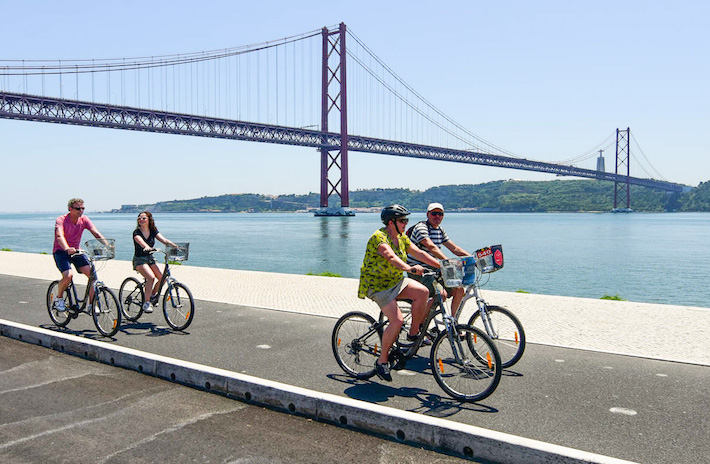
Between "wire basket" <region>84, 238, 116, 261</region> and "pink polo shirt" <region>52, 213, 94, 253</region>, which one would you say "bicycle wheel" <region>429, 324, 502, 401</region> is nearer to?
"wire basket" <region>84, 238, 116, 261</region>

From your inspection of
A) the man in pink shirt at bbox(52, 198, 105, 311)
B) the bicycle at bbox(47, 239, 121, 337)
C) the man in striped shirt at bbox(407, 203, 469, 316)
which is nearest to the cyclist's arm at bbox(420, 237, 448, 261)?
the man in striped shirt at bbox(407, 203, 469, 316)

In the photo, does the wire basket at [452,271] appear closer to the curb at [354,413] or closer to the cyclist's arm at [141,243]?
the curb at [354,413]

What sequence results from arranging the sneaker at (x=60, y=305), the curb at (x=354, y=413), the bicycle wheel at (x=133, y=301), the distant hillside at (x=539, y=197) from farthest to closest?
the distant hillside at (x=539, y=197)
the bicycle wheel at (x=133, y=301)
the sneaker at (x=60, y=305)
the curb at (x=354, y=413)

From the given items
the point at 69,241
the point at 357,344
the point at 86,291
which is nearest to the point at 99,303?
the point at 86,291

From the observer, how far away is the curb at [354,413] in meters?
3.72

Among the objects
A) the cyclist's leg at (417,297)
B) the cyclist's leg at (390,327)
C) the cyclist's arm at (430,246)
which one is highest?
the cyclist's arm at (430,246)

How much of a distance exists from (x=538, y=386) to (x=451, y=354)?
0.92 metres

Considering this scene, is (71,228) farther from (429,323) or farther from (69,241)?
(429,323)

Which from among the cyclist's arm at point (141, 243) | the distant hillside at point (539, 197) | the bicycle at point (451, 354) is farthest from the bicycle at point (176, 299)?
the distant hillside at point (539, 197)

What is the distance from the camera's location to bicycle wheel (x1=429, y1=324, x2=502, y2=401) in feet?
15.5

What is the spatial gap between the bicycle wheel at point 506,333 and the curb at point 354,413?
170 centimetres

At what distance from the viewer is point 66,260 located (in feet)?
24.2

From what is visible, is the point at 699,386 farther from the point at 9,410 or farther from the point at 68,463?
the point at 9,410

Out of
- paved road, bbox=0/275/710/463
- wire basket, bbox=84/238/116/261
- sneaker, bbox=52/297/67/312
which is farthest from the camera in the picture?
sneaker, bbox=52/297/67/312
